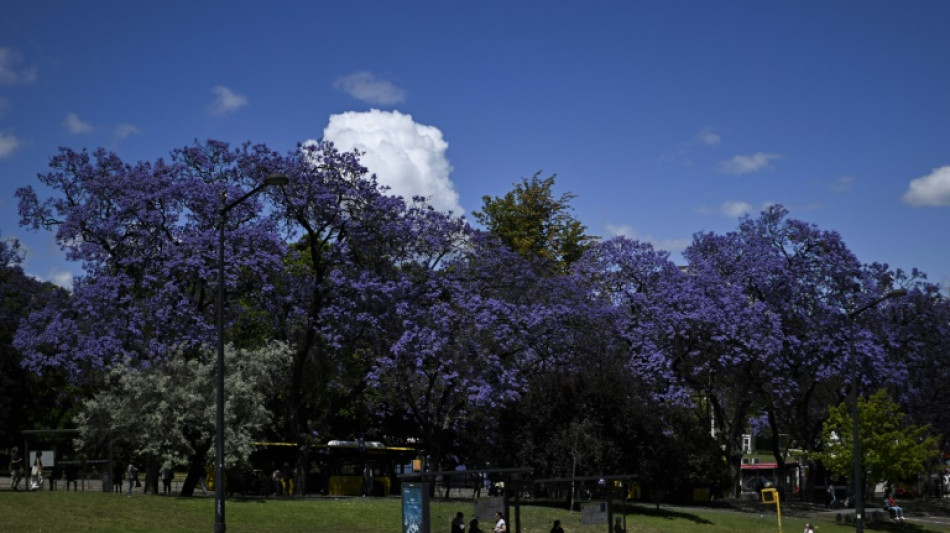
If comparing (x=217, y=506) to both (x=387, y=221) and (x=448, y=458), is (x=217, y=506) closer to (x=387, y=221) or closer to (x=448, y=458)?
(x=387, y=221)

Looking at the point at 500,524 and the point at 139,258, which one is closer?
the point at 500,524

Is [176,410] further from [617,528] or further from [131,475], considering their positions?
[617,528]

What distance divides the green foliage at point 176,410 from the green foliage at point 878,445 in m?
30.5

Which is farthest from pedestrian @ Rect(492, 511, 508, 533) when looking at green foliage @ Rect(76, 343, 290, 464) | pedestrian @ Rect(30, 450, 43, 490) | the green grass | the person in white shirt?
pedestrian @ Rect(30, 450, 43, 490)

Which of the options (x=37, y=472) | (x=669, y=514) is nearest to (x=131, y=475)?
(x=37, y=472)

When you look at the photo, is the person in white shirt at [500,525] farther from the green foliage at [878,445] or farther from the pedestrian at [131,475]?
the green foliage at [878,445]

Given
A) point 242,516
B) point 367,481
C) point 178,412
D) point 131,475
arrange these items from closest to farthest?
point 242,516
point 178,412
point 131,475
point 367,481

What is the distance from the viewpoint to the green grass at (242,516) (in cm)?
3116

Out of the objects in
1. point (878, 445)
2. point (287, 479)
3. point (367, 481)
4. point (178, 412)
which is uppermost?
point (178, 412)

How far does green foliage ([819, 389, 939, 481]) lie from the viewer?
5406 cm

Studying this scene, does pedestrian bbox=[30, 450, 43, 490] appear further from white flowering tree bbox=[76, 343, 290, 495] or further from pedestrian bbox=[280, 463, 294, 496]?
pedestrian bbox=[280, 463, 294, 496]

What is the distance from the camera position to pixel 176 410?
39.2 m

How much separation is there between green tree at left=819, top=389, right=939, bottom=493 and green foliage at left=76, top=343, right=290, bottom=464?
30462 mm

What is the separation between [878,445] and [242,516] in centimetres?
3414
